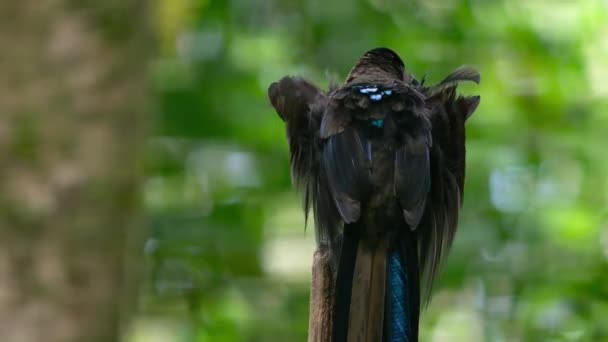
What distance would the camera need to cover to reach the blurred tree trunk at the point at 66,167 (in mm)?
2193

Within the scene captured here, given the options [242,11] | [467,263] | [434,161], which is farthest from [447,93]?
[242,11]

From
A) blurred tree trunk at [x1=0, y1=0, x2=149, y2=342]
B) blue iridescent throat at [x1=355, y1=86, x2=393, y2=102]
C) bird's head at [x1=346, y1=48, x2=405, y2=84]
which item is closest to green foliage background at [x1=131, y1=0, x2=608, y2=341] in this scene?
bird's head at [x1=346, y1=48, x2=405, y2=84]

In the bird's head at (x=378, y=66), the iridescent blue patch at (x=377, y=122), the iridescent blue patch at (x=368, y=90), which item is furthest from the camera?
the bird's head at (x=378, y=66)

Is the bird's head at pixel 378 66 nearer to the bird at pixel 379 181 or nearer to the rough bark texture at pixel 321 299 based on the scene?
the bird at pixel 379 181

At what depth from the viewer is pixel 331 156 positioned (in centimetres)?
465

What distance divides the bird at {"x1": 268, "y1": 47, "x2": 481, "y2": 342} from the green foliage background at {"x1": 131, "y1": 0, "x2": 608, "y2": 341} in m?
0.80

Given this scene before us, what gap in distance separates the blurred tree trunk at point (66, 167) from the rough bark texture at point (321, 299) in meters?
2.00

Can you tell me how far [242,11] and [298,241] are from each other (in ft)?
4.59

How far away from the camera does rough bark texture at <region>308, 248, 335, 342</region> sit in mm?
4277

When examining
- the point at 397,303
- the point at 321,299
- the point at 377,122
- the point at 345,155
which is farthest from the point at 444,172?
the point at 321,299

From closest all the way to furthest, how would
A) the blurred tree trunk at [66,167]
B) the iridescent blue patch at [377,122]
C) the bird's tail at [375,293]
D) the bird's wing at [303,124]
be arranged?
the blurred tree trunk at [66,167] → the bird's tail at [375,293] → the iridescent blue patch at [377,122] → the bird's wing at [303,124]

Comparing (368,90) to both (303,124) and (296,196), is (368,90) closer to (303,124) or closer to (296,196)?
(303,124)

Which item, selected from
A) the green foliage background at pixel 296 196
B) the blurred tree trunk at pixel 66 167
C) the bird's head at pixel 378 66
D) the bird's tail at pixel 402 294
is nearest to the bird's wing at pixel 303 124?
the bird's head at pixel 378 66

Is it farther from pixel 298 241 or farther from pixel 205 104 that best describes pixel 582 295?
pixel 205 104
